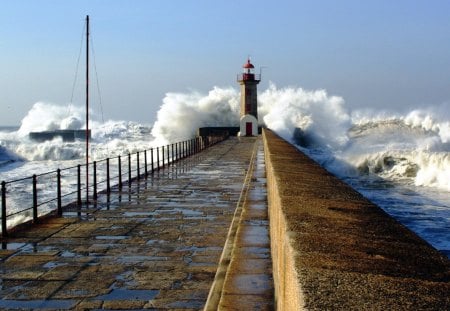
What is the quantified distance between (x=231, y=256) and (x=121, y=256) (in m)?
1.25

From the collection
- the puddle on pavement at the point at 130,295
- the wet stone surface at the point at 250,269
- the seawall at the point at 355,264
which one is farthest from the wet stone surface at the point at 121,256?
the seawall at the point at 355,264

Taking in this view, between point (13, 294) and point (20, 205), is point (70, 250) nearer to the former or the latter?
point (13, 294)

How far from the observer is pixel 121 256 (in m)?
5.99

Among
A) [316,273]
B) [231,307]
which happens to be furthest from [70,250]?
[316,273]

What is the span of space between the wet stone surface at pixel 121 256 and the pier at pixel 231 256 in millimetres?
12

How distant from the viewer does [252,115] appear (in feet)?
150

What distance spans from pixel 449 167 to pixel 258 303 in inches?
1012

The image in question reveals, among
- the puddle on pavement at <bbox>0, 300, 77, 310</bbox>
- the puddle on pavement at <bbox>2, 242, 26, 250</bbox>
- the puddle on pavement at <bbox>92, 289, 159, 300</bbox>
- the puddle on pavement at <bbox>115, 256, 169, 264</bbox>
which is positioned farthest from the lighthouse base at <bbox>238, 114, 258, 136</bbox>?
the puddle on pavement at <bbox>0, 300, 77, 310</bbox>

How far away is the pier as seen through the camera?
207 centimetres

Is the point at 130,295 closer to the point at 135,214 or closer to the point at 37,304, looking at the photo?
the point at 37,304

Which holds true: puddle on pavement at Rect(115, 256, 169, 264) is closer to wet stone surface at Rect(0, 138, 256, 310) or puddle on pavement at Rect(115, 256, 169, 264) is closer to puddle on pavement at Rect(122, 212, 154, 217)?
wet stone surface at Rect(0, 138, 256, 310)

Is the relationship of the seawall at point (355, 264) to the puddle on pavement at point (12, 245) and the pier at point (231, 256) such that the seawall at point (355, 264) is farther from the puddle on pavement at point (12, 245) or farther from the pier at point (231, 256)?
the puddle on pavement at point (12, 245)

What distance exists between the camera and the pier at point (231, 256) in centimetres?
207

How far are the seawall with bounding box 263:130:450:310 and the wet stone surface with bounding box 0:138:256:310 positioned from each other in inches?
44.4
